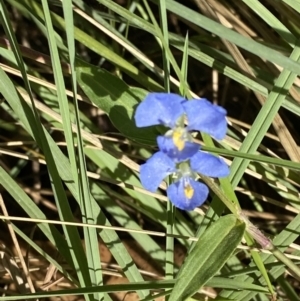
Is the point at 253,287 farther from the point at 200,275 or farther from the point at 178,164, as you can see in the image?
the point at 178,164

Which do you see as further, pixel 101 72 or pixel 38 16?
pixel 38 16

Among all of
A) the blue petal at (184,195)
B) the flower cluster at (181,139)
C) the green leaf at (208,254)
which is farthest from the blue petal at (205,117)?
the green leaf at (208,254)

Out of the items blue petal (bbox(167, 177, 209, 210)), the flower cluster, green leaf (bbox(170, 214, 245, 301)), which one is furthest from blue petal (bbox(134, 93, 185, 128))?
green leaf (bbox(170, 214, 245, 301))

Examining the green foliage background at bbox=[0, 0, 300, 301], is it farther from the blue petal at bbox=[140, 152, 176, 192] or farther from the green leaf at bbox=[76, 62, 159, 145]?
the blue petal at bbox=[140, 152, 176, 192]

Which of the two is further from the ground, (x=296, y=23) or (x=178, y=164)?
(x=296, y=23)

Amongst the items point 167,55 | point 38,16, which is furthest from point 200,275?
point 38,16
